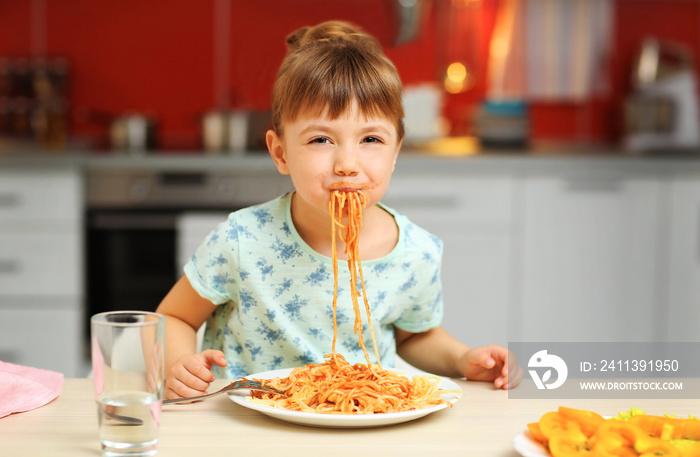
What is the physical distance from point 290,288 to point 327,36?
1.28 ft

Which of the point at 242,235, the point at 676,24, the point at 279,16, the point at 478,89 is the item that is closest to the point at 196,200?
the point at 279,16

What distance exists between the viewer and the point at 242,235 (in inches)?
50.6

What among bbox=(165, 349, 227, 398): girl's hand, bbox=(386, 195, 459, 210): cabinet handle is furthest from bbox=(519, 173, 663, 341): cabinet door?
bbox=(165, 349, 227, 398): girl's hand

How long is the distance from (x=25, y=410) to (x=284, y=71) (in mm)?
553

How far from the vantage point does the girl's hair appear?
3.49 feet

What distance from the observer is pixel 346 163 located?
3.36 ft

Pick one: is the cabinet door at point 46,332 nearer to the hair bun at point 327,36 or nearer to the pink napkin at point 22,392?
the hair bun at point 327,36

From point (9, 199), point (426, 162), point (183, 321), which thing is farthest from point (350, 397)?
point (9, 199)

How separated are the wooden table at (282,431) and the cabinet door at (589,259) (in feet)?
6.32

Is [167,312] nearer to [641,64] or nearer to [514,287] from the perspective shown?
[514,287]

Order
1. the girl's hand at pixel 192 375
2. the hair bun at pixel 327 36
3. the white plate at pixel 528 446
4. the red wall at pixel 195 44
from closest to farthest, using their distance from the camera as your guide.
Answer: the white plate at pixel 528 446
the girl's hand at pixel 192 375
the hair bun at pixel 327 36
the red wall at pixel 195 44

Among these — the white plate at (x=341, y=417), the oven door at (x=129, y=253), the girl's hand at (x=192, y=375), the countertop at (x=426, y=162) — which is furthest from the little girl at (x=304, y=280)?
the oven door at (x=129, y=253)

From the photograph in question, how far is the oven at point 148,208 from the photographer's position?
2869 mm

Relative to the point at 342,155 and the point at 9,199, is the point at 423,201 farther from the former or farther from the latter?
the point at 342,155
